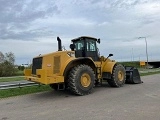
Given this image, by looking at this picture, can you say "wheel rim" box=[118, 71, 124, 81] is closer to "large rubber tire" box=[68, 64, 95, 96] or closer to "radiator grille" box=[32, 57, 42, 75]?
"large rubber tire" box=[68, 64, 95, 96]

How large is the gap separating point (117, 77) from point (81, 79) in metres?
3.36

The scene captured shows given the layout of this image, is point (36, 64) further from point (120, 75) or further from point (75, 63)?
point (120, 75)

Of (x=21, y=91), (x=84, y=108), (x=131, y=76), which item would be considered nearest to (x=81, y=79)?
(x=84, y=108)

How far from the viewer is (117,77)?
1514 cm

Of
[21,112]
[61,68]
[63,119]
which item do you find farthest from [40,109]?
[61,68]

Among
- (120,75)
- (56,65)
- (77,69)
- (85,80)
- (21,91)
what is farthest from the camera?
(120,75)

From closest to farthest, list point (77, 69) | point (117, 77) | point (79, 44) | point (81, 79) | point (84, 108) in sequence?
Result: 1. point (84, 108)
2. point (77, 69)
3. point (81, 79)
4. point (79, 44)
5. point (117, 77)

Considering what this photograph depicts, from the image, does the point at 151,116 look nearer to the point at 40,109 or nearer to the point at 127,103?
the point at 127,103

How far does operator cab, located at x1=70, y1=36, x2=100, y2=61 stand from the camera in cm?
1420

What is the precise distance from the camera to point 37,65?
41.8 ft

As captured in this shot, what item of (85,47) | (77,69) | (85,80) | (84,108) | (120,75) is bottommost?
(84,108)

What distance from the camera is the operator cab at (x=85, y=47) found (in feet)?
46.6

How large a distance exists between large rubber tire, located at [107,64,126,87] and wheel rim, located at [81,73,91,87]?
2.40 metres

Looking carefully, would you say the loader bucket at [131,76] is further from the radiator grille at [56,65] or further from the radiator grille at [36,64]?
the radiator grille at [36,64]
